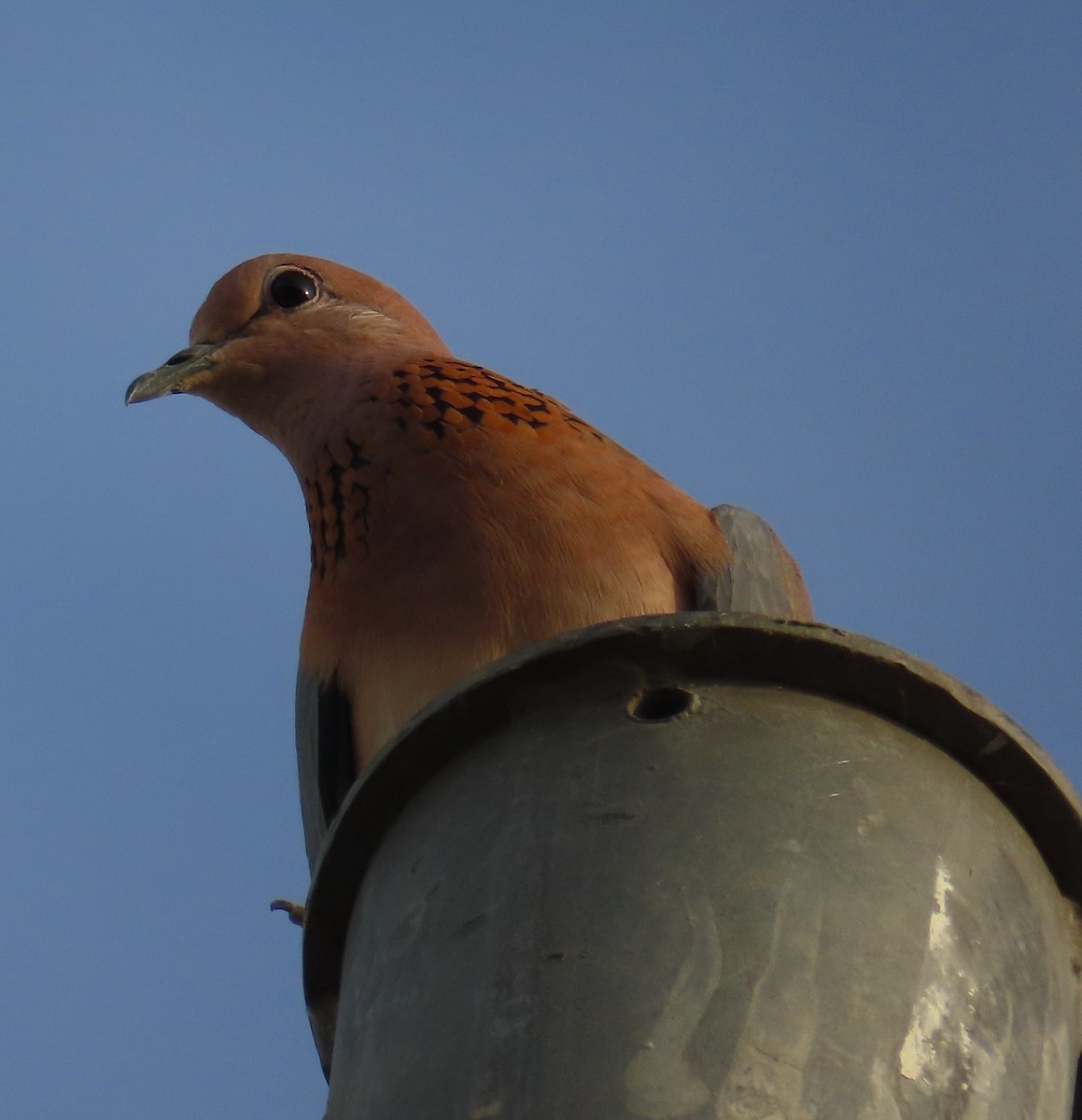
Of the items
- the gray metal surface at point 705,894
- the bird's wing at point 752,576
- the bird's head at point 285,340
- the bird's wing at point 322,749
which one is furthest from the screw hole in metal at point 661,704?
the bird's head at point 285,340

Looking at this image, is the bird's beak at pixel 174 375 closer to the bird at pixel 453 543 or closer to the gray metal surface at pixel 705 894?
the bird at pixel 453 543

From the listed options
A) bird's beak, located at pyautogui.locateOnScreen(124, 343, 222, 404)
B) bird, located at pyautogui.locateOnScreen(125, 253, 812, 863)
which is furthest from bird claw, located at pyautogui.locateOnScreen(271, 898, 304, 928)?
bird's beak, located at pyautogui.locateOnScreen(124, 343, 222, 404)

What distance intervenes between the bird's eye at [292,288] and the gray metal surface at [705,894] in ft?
11.3

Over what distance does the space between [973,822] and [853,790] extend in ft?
0.79

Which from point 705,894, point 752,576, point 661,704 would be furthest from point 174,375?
point 705,894

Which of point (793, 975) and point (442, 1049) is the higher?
point (793, 975)

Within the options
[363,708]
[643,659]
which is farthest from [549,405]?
[643,659]

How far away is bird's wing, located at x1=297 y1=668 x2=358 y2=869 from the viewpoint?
525cm

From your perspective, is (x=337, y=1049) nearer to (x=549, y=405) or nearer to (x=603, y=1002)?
(x=603, y=1002)

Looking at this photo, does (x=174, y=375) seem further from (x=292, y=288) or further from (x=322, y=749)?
(x=322, y=749)

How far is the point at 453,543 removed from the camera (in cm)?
487

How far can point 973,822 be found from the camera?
3.02 metres

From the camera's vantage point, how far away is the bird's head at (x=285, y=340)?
237 inches

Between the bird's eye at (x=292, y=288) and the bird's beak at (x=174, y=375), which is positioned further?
the bird's eye at (x=292, y=288)
